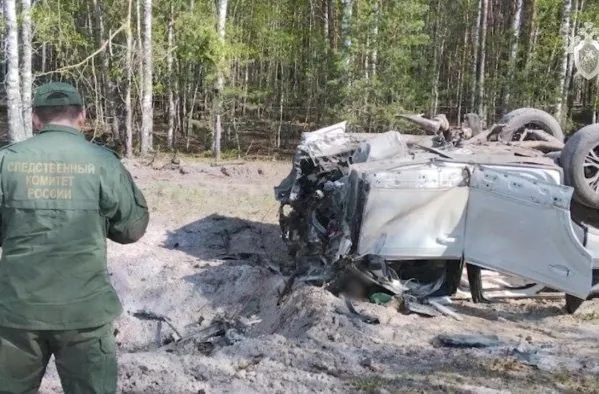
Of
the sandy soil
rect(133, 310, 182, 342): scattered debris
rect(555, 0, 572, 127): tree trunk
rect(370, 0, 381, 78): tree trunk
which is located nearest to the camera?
the sandy soil

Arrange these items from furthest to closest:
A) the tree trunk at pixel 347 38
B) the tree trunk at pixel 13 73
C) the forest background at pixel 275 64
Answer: the tree trunk at pixel 347 38 < the forest background at pixel 275 64 < the tree trunk at pixel 13 73

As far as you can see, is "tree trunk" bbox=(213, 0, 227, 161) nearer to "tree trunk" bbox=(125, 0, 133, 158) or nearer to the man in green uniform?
"tree trunk" bbox=(125, 0, 133, 158)

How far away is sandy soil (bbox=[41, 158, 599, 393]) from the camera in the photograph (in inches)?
190

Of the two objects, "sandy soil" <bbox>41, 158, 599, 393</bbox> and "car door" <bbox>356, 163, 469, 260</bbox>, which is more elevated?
"car door" <bbox>356, 163, 469, 260</bbox>

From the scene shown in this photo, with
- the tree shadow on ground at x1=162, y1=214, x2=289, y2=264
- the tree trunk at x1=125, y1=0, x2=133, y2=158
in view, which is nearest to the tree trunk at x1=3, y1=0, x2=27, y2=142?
the tree trunk at x1=125, y1=0, x2=133, y2=158

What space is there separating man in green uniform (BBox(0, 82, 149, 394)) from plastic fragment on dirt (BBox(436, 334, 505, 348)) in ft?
11.4

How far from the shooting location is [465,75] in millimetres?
27750

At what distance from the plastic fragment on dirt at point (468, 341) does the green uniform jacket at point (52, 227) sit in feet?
11.7

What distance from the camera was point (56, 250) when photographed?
9.65 feet

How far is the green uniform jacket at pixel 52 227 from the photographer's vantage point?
2.91 metres

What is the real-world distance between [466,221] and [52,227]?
15.1ft

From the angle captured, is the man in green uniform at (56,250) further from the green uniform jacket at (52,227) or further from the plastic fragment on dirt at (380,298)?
the plastic fragment on dirt at (380,298)

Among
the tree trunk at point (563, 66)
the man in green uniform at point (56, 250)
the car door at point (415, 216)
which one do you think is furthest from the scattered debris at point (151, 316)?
the tree trunk at point (563, 66)
